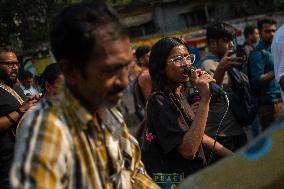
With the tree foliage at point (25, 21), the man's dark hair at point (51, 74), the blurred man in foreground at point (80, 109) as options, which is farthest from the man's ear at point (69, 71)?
the tree foliage at point (25, 21)

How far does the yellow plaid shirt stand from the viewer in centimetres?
136

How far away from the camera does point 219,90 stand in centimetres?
293

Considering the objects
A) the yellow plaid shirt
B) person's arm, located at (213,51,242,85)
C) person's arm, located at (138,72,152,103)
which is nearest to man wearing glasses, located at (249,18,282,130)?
person's arm, located at (213,51,242,85)

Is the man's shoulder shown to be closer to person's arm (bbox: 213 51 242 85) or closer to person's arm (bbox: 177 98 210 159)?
person's arm (bbox: 177 98 210 159)

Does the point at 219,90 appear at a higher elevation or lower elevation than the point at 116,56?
lower

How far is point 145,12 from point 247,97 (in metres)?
24.4

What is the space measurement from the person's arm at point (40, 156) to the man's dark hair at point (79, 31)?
8.8 inches

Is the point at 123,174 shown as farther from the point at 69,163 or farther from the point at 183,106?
the point at 183,106

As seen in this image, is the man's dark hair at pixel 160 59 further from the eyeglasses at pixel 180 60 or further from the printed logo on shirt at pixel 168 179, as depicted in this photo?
the printed logo on shirt at pixel 168 179

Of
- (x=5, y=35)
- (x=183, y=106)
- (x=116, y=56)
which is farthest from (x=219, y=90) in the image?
(x=5, y=35)

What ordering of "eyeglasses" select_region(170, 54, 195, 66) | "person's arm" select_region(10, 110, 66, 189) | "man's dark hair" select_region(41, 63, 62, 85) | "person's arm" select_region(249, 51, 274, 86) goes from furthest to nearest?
"person's arm" select_region(249, 51, 274, 86) → "man's dark hair" select_region(41, 63, 62, 85) → "eyeglasses" select_region(170, 54, 195, 66) → "person's arm" select_region(10, 110, 66, 189)

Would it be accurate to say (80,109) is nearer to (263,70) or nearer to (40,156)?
(40,156)

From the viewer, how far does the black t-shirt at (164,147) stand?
2682mm

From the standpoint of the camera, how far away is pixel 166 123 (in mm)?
2674
